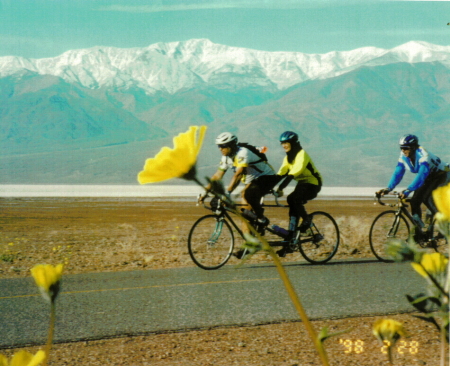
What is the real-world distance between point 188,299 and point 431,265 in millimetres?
4841

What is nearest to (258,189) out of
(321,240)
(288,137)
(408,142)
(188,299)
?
(288,137)

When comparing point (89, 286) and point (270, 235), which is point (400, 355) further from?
point (270, 235)

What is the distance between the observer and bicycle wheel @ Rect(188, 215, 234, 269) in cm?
770

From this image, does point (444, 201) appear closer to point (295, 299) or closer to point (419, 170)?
point (295, 299)

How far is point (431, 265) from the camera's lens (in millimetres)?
975

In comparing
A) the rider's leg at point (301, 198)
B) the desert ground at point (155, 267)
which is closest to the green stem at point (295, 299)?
the desert ground at point (155, 267)

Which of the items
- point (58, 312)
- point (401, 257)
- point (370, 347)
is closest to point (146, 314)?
point (58, 312)

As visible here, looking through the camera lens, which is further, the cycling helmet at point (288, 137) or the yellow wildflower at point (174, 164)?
the cycling helmet at point (288, 137)

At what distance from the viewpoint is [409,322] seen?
4.73 m

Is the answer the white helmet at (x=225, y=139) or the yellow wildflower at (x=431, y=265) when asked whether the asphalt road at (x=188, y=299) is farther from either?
the yellow wildflower at (x=431, y=265)

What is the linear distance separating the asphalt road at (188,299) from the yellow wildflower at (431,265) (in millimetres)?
3750

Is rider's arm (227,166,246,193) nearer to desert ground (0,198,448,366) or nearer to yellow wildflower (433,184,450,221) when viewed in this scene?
desert ground (0,198,448,366)

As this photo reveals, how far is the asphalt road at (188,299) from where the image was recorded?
4.74 m

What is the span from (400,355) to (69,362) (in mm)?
1980
